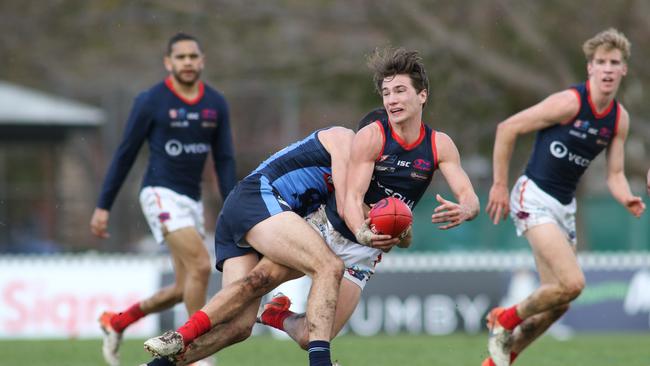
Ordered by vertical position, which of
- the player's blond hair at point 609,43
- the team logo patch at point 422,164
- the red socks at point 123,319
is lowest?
the red socks at point 123,319

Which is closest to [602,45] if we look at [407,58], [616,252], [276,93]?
[407,58]

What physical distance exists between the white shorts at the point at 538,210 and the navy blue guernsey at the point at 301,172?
6.39ft

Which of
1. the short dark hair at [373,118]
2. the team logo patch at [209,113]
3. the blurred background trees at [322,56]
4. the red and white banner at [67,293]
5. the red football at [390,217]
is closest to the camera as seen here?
the red football at [390,217]

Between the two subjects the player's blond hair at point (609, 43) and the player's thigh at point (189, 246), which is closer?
the player's blond hair at point (609, 43)

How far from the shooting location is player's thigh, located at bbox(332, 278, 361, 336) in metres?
7.72

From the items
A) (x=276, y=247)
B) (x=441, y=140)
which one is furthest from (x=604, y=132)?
(x=276, y=247)

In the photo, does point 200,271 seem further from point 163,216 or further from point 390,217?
point 390,217

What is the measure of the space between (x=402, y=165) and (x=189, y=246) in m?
2.52

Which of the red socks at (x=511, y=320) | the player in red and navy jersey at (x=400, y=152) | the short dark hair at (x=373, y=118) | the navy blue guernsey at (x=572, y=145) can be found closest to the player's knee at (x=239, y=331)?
the player in red and navy jersey at (x=400, y=152)

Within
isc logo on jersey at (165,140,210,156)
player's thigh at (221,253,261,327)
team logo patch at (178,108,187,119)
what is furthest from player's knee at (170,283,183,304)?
player's thigh at (221,253,261,327)

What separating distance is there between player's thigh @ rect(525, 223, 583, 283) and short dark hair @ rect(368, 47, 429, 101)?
192 centimetres

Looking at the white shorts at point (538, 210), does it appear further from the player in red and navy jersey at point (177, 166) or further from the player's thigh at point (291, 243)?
the player's thigh at point (291, 243)

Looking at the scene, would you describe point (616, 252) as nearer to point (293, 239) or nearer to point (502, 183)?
point (502, 183)

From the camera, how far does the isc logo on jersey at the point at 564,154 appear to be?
29.8 ft
